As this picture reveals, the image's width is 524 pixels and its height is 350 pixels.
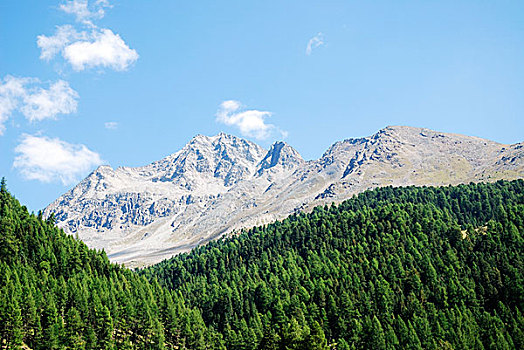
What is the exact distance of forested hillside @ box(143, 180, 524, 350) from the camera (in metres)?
116

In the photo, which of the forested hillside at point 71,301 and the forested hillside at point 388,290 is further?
the forested hillside at point 388,290

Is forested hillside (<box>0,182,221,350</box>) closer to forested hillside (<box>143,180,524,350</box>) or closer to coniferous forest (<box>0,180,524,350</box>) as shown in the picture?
coniferous forest (<box>0,180,524,350</box>)

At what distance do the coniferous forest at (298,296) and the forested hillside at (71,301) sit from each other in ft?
1.05

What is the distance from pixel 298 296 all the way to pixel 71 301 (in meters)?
74.0

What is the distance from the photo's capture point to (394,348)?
4323 inches

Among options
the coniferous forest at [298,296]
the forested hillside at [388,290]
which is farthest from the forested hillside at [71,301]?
the forested hillside at [388,290]

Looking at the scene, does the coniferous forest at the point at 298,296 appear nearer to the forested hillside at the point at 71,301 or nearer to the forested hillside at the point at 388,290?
the forested hillside at the point at 71,301

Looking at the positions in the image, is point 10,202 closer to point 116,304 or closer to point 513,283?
point 116,304

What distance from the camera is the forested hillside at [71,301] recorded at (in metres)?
91.2

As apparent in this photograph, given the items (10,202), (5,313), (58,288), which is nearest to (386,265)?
(58,288)

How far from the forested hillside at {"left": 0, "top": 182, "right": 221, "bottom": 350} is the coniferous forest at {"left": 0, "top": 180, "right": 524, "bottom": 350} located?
321 millimetres

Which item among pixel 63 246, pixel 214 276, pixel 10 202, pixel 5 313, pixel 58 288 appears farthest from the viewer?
pixel 214 276

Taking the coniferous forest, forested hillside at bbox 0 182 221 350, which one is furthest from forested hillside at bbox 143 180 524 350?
forested hillside at bbox 0 182 221 350

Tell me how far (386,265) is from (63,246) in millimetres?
115650
